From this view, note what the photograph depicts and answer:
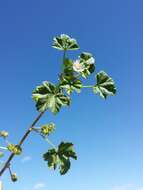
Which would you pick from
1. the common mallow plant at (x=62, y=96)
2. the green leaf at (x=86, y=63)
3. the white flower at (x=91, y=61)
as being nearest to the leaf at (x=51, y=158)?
the common mallow plant at (x=62, y=96)

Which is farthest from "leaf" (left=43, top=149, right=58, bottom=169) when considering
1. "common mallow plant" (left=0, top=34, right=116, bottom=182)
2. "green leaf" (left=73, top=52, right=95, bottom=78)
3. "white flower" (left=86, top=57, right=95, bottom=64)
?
"white flower" (left=86, top=57, right=95, bottom=64)

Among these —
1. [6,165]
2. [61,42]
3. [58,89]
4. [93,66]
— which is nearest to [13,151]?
[6,165]

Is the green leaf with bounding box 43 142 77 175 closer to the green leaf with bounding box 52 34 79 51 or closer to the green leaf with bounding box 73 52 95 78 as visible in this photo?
the green leaf with bounding box 73 52 95 78

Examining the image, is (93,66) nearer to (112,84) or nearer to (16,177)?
(112,84)

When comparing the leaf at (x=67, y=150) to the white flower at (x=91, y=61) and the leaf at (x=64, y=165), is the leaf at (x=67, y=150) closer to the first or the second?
the leaf at (x=64, y=165)

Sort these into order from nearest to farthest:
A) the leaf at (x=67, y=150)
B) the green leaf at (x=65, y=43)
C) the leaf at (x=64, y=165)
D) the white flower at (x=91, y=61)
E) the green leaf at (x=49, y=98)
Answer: the green leaf at (x=49, y=98) < the leaf at (x=64, y=165) < the leaf at (x=67, y=150) < the white flower at (x=91, y=61) < the green leaf at (x=65, y=43)

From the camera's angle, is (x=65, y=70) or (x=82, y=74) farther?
(x=82, y=74)

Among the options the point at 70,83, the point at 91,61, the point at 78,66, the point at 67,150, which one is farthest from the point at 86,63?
the point at 67,150
